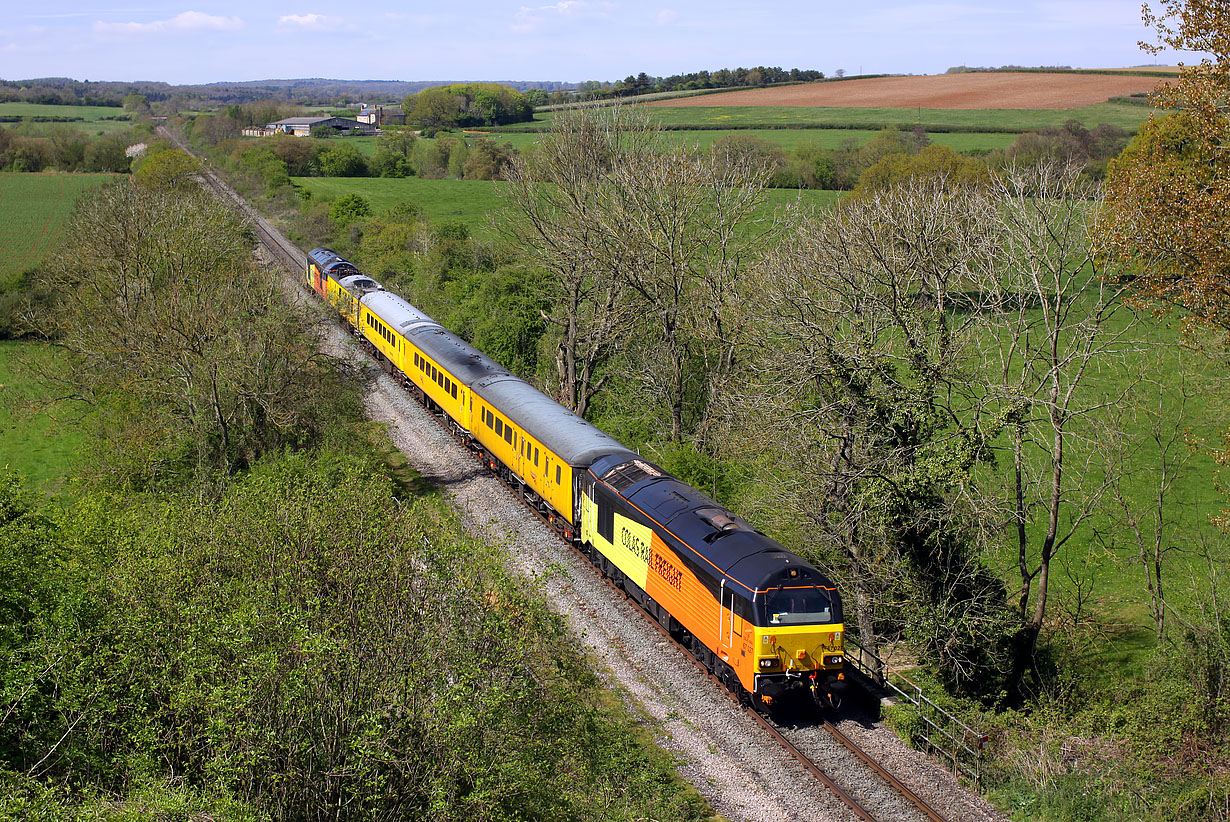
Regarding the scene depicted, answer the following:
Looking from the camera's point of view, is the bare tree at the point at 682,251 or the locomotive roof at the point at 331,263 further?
the locomotive roof at the point at 331,263

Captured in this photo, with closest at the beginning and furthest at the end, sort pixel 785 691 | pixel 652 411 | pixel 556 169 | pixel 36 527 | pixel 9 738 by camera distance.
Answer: pixel 9 738, pixel 36 527, pixel 785 691, pixel 652 411, pixel 556 169

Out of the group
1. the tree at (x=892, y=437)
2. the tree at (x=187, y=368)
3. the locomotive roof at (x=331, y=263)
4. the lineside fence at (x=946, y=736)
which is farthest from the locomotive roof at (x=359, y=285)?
the lineside fence at (x=946, y=736)

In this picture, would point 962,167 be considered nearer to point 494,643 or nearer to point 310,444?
point 310,444

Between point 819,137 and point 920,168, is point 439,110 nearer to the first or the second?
point 819,137

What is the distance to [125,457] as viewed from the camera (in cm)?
2692

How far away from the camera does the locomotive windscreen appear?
58.7 ft

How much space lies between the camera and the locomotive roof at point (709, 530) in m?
18.2

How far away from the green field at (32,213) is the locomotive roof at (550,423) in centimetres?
4668

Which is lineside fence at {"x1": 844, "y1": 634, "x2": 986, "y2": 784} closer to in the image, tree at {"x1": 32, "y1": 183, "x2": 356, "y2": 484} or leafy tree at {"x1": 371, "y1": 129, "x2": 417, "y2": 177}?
tree at {"x1": 32, "y1": 183, "x2": 356, "y2": 484}

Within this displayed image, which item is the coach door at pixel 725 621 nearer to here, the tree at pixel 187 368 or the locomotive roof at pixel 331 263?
the tree at pixel 187 368

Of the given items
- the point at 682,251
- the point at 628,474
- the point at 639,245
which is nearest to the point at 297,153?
the point at 639,245

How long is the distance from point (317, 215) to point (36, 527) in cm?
6685

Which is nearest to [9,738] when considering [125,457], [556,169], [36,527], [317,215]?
[36,527]

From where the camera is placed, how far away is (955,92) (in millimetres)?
92625
